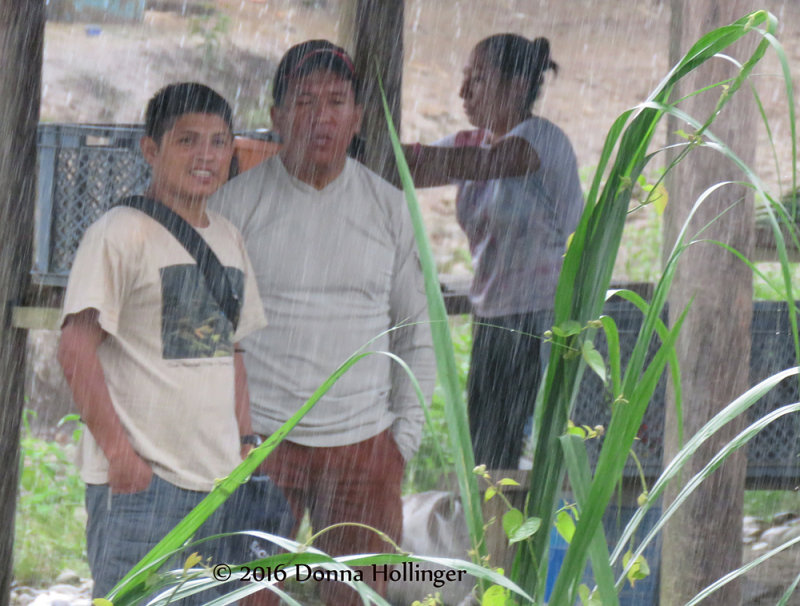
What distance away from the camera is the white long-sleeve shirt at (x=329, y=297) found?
291 cm

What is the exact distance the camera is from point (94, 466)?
249 centimetres

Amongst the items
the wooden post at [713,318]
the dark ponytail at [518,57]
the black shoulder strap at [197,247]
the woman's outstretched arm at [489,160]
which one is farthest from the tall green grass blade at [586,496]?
the dark ponytail at [518,57]

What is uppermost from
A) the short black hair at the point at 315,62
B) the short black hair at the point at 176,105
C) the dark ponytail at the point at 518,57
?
the dark ponytail at the point at 518,57

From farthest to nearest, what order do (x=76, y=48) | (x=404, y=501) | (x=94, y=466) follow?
(x=76, y=48) < (x=404, y=501) < (x=94, y=466)

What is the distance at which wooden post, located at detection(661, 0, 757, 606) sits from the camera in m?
2.50

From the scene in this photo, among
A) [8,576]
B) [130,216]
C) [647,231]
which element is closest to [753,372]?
[130,216]

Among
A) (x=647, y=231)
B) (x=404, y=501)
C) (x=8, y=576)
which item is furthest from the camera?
(x=647, y=231)

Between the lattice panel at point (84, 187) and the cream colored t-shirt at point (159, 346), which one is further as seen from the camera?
the lattice panel at point (84, 187)

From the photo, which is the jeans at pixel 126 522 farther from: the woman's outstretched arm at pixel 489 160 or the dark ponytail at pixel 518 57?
the dark ponytail at pixel 518 57

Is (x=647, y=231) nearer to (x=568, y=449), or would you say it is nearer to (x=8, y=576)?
(x=8, y=576)

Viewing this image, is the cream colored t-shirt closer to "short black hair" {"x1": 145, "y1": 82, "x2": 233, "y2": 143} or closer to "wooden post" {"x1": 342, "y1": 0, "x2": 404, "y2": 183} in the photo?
"short black hair" {"x1": 145, "y1": 82, "x2": 233, "y2": 143}

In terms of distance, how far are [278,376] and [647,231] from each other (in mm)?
6288

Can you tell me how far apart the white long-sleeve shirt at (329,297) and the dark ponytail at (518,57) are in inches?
24.1

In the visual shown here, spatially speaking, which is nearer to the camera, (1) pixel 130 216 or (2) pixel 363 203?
(1) pixel 130 216
